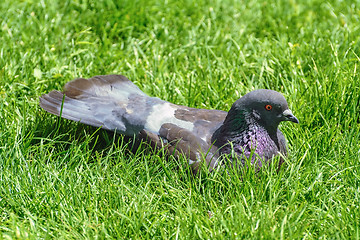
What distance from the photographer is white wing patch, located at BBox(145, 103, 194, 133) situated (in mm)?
3750

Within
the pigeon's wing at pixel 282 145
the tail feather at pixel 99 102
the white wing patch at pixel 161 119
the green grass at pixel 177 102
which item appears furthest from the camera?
the tail feather at pixel 99 102

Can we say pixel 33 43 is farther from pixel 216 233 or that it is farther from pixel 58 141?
pixel 216 233

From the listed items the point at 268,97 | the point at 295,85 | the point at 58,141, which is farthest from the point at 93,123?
the point at 295,85

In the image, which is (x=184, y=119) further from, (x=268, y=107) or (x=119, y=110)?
(x=268, y=107)

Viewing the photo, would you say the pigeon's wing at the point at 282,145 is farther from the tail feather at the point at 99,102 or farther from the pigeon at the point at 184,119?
the tail feather at the point at 99,102

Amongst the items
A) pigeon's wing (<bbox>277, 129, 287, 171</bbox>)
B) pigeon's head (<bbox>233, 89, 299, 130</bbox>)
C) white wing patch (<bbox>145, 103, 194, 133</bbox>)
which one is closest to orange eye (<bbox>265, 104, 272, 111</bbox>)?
pigeon's head (<bbox>233, 89, 299, 130</bbox>)

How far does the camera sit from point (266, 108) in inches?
137

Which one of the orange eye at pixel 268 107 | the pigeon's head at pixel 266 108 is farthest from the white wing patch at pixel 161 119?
the orange eye at pixel 268 107

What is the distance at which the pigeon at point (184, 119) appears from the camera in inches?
137

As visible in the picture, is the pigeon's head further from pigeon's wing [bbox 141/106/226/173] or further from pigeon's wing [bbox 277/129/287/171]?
pigeon's wing [bbox 141/106/226/173]

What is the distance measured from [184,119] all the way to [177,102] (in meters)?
0.57

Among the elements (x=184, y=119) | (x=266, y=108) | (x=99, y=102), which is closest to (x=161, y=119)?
(x=184, y=119)

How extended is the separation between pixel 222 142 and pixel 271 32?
2226 mm

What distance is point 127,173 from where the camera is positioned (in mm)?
3340
